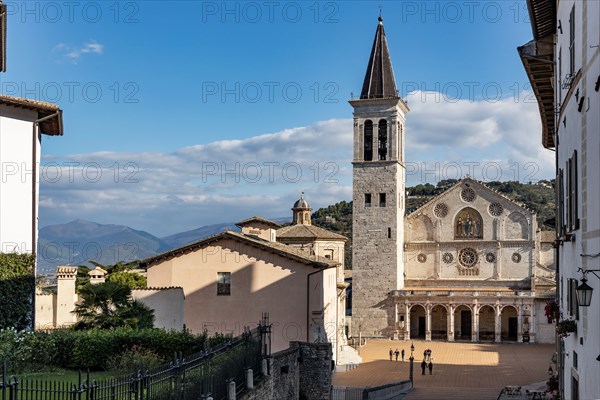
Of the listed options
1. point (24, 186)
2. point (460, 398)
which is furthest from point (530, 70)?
point (460, 398)

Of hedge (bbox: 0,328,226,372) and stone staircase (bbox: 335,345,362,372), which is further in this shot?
stone staircase (bbox: 335,345,362,372)

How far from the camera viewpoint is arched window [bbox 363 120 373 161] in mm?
58438

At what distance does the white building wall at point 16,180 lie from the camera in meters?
21.2

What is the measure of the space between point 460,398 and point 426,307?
26.3 meters

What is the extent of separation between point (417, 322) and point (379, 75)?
19787mm

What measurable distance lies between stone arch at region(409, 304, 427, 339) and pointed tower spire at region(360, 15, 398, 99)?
17001 mm

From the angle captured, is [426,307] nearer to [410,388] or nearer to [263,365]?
[410,388]

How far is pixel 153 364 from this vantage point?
19297 millimetres

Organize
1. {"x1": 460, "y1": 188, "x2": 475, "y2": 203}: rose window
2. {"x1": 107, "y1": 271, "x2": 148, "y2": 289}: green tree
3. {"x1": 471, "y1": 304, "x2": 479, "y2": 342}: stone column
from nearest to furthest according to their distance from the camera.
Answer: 1. {"x1": 107, "y1": 271, "x2": 148, "y2": 289}: green tree
2. {"x1": 471, "y1": 304, "x2": 479, "y2": 342}: stone column
3. {"x1": 460, "y1": 188, "x2": 475, "y2": 203}: rose window

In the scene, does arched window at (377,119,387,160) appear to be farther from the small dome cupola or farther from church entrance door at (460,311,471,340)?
church entrance door at (460,311,471,340)

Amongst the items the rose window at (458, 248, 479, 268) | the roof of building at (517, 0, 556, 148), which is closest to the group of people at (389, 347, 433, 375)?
the rose window at (458, 248, 479, 268)

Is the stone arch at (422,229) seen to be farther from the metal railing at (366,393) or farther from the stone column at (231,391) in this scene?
the stone column at (231,391)

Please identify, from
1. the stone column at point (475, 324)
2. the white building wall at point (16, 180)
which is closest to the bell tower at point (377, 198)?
the stone column at point (475, 324)

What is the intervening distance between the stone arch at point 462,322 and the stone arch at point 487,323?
34.0 inches
